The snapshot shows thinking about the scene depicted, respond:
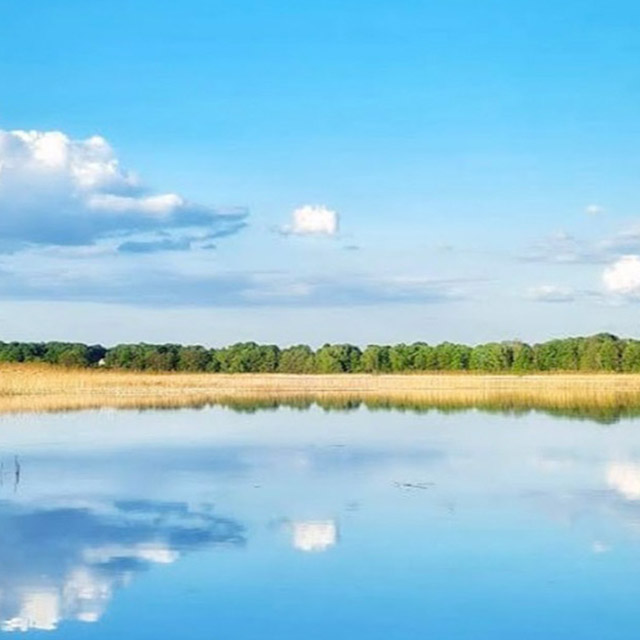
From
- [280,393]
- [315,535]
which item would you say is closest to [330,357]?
[280,393]

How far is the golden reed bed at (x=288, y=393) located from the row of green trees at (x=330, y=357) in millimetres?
14042

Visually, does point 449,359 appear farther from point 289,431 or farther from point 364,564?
point 364,564

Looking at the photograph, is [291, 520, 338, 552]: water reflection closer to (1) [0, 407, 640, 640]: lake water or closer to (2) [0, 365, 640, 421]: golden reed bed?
(1) [0, 407, 640, 640]: lake water

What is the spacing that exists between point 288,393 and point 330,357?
1064 inches

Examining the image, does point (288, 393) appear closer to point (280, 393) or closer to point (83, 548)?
point (280, 393)

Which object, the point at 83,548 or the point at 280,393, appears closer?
the point at 83,548

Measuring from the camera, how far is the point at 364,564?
802 centimetres

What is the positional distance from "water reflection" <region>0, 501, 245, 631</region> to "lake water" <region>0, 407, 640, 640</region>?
0.07ft

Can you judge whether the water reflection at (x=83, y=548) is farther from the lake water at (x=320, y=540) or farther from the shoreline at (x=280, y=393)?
the shoreline at (x=280, y=393)

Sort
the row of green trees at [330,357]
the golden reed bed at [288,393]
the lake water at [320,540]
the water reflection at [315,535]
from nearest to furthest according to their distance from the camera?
the lake water at [320,540], the water reflection at [315,535], the golden reed bed at [288,393], the row of green trees at [330,357]

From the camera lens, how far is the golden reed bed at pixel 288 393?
26141 millimetres

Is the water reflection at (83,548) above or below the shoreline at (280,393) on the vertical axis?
below

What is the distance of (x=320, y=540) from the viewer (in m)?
8.88

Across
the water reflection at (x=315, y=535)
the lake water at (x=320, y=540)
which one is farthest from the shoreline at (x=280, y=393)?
the water reflection at (x=315, y=535)
